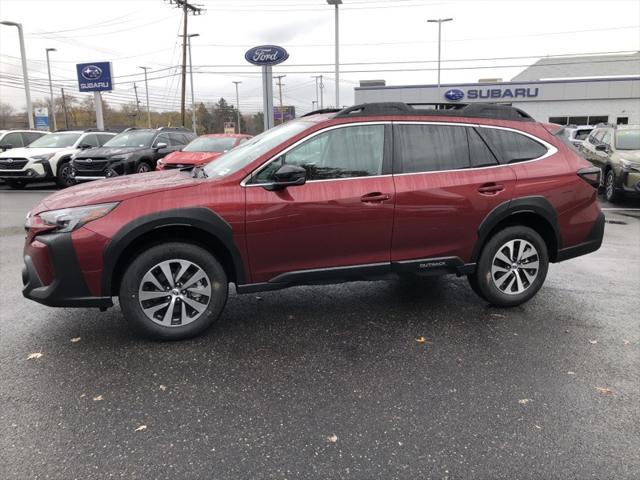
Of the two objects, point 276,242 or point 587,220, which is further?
point 587,220

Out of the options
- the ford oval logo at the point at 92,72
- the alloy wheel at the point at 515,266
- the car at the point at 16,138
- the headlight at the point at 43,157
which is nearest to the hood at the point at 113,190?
the alloy wheel at the point at 515,266

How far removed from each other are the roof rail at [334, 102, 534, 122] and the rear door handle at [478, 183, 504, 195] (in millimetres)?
681

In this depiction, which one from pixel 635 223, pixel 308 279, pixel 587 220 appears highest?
pixel 587 220

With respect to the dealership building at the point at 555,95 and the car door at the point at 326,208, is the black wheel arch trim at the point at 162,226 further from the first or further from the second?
the dealership building at the point at 555,95

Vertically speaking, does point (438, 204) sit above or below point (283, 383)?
above

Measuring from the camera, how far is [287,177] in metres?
3.84

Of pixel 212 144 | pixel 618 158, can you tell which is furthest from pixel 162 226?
pixel 618 158

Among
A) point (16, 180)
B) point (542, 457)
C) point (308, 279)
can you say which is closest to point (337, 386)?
point (308, 279)

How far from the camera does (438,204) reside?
4262mm

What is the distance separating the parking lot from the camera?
2586 millimetres

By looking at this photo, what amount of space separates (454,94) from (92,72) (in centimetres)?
3026

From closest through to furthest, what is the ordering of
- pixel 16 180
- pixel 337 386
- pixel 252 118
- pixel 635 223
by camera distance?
1. pixel 337 386
2. pixel 635 223
3. pixel 16 180
4. pixel 252 118

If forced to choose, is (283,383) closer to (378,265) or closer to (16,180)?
(378,265)

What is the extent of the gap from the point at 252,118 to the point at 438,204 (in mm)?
98507
